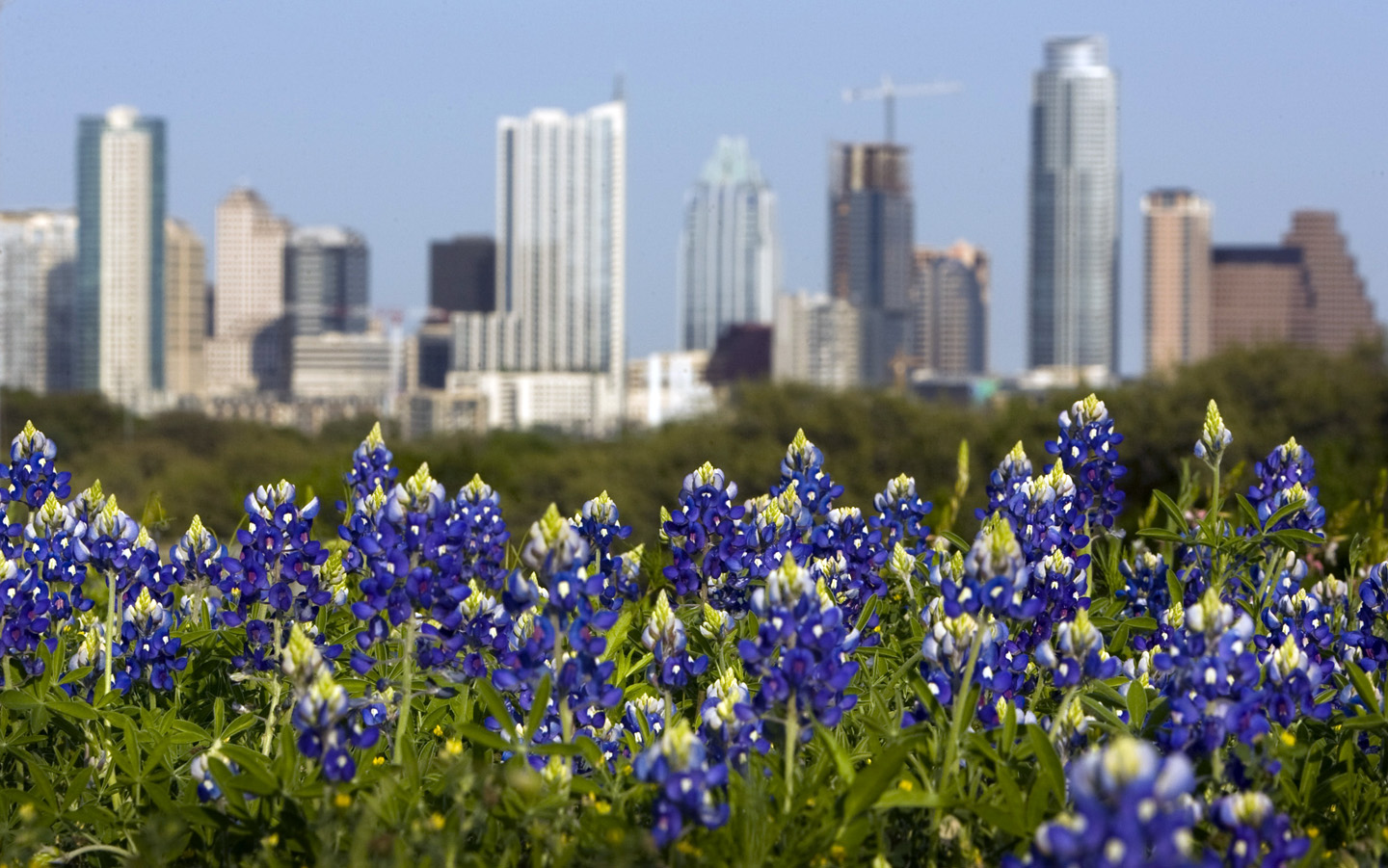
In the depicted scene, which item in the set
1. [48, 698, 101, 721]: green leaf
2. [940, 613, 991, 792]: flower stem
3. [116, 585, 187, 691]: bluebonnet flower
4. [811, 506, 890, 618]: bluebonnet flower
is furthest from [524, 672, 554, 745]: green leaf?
[811, 506, 890, 618]: bluebonnet flower

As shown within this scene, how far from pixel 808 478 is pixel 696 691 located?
A: 77 cm

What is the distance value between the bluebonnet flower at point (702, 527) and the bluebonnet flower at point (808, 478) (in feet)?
1.01

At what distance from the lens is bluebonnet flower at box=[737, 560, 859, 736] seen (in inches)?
99.7

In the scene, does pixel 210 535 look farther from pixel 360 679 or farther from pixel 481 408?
pixel 481 408

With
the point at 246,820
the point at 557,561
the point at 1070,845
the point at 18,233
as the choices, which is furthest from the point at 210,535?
the point at 18,233

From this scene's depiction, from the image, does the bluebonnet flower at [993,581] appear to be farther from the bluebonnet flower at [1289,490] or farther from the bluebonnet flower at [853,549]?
the bluebonnet flower at [1289,490]

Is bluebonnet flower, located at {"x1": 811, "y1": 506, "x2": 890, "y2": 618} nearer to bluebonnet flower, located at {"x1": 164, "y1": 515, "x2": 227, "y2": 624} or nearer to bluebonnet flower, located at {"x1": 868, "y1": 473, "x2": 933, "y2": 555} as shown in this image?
bluebonnet flower, located at {"x1": 868, "y1": 473, "x2": 933, "y2": 555}

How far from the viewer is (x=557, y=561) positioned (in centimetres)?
254

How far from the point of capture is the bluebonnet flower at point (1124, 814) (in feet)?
6.05

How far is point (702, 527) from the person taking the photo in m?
3.71

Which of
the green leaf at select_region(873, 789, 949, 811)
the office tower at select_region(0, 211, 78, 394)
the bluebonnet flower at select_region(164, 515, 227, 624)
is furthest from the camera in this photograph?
the office tower at select_region(0, 211, 78, 394)

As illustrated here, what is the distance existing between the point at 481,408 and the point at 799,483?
195252 millimetres

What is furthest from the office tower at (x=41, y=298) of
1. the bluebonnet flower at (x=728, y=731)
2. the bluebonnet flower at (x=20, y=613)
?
the bluebonnet flower at (x=728, y=731)

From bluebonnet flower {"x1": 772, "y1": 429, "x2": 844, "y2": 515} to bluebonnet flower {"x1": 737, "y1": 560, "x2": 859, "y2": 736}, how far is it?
137 centimetres
